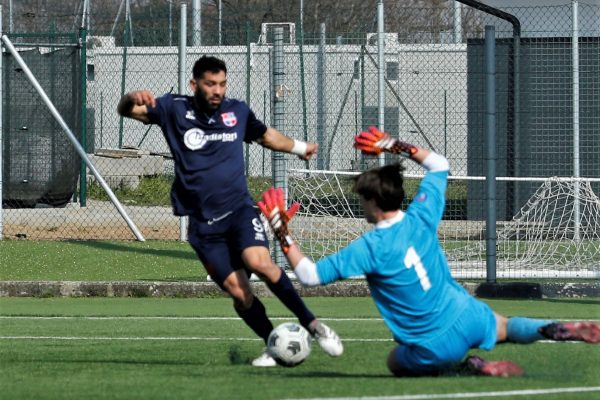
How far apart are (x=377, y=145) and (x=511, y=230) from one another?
8.15 m

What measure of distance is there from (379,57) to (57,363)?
8.83 metres

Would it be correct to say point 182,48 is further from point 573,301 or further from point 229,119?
point 229,119

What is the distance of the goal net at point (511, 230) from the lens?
563 inches

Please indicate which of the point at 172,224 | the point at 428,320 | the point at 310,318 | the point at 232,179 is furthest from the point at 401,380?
the point at 172,224

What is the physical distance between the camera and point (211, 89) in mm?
8117

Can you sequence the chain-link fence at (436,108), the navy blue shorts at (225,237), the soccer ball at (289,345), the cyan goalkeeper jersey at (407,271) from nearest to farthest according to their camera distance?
the cyan goalkeeper jersey at (407,271) < the soccer ball at (289,345) < the navy blue shorts at (225,237) < the chain-link fence at (436,108)

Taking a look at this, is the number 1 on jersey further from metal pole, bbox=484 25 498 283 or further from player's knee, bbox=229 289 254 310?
metal pole, bbox=484 25 498 283

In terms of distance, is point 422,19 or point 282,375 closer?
point 282,375

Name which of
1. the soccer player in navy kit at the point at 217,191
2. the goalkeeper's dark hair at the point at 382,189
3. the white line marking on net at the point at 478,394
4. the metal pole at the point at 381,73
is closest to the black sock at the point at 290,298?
the soccer player in navy kit at the point at 217,191

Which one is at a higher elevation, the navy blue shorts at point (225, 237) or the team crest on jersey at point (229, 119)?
the team crest on jersey at point (229, 119)

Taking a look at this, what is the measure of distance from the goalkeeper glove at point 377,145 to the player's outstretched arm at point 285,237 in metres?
0.57

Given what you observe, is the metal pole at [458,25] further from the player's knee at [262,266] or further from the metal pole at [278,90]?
the player's knee at [262,266]

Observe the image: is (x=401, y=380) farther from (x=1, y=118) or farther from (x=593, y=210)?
(x=1, y=118)

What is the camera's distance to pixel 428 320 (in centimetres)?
691
